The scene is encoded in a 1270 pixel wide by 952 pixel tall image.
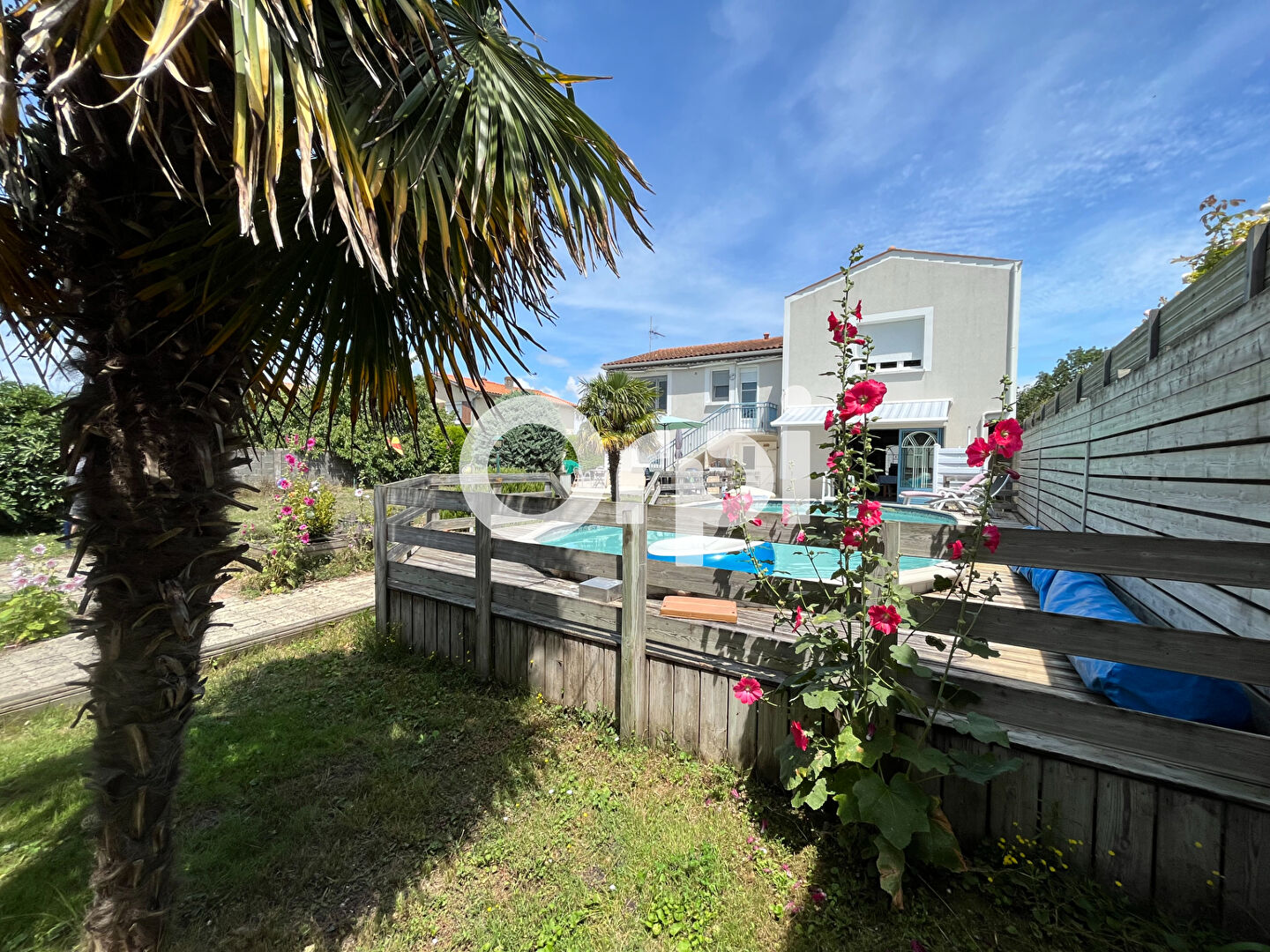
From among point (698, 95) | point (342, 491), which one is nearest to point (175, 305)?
point (698, 95)

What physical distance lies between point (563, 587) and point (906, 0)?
8.42 metres

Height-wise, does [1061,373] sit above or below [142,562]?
above

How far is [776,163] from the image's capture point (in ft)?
37.7

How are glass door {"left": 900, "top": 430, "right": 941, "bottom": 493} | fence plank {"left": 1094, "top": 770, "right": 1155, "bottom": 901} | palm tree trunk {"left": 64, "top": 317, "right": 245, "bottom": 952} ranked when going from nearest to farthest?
palm tree trunk {"left": 64, "top": 317, "right": 245, "bottom": 952} → fence plank {"left": 1094, "top": 770, "right": 1155, "bottom": 901} → glass door {"left": 900, "top": 430, "right": 941, "bottom": 493}

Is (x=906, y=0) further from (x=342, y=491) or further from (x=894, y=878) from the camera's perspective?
Result: (x=342, y=491)

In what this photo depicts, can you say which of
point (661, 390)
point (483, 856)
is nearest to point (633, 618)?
point (483, 856)

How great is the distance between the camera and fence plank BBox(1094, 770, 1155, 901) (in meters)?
2.08

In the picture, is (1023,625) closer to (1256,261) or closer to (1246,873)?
(1246,873)

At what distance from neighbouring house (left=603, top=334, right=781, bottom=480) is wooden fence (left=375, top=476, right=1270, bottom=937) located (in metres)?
16.8

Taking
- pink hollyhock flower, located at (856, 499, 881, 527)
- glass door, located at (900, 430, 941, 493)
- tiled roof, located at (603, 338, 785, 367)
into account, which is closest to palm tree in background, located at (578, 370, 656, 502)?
tiled roof, located at (603, 338, 785, 367)

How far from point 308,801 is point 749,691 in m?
2.75

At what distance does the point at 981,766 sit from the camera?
7.19 feet

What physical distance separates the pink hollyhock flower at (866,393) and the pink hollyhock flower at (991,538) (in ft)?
2.49

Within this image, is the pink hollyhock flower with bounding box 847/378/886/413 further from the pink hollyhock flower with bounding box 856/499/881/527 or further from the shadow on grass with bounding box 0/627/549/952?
the shadow on grass with bounding box 0/627/549/952
